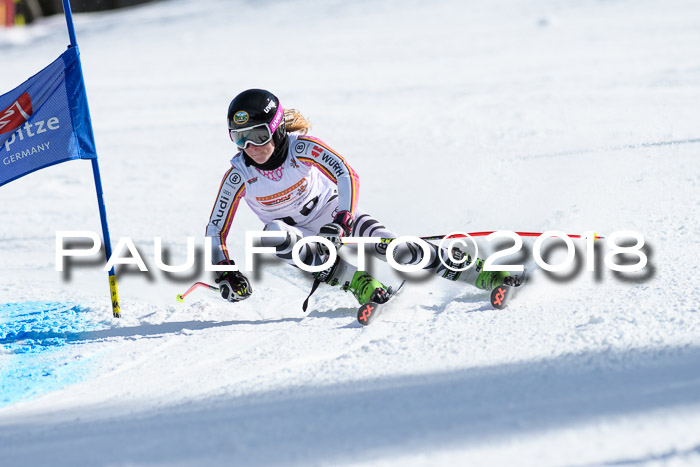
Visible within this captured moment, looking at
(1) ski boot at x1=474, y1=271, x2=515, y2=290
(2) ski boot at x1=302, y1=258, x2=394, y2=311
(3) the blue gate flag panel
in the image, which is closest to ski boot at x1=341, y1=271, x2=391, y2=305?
(2) ski boot at x1=302, y1=258, x2=394, y2=311

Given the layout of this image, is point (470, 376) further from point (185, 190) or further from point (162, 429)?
point (185, 190)

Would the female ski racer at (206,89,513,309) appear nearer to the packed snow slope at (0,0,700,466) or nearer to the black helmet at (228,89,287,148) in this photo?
the black helmet at (228,89,287,148)

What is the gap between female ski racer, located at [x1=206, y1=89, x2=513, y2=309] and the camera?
13.6 ft

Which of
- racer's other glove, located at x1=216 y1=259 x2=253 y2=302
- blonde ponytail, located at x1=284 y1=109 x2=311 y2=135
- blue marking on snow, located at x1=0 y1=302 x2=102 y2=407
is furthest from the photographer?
blonde ponytail, located at x1=284 y1=109 x2=311 y2=135

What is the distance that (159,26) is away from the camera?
18.6 metres

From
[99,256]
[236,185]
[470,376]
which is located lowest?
[99,256]

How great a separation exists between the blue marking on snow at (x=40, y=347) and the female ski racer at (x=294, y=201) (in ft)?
3.09

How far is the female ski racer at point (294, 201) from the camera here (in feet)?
13.6

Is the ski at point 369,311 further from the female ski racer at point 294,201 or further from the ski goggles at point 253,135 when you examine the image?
the ski goggles at point 253,135

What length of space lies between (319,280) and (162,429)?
68.6 inches

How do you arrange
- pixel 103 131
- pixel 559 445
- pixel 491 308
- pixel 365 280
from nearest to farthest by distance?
pixel 559 445 → pixel 491 308 → pixel 365 280 → pixel 103 131

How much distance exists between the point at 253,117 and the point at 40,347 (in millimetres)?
1816

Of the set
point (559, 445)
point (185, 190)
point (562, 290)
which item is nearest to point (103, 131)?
point (185, 190)

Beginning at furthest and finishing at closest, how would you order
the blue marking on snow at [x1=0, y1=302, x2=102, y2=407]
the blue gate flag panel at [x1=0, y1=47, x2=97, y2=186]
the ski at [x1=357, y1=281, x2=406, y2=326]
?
the blue gate flag panel at [x1=0, y1=47, x2=97, y2=186] → the ski at [x1=357, y1=281, x2=406, y2=326] → the blue marking on snow at [x1=0, y1=302, x2=102, y2=407]
